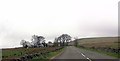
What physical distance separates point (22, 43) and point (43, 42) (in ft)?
44.1

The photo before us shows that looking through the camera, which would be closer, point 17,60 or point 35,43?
point 17,60

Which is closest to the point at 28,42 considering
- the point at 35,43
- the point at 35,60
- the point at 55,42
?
the point at 35,43

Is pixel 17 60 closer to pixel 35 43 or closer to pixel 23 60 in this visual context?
pixel 23 60

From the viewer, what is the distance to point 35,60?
90.4 ft

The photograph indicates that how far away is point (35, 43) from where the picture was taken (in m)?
184

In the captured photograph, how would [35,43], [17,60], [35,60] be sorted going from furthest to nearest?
[35,43], [35,60], [17,60]

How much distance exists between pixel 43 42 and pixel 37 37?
710 cm

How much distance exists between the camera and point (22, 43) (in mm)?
188125

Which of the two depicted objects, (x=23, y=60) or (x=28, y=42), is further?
(x=28, y=42)

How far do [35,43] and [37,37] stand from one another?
8.77m

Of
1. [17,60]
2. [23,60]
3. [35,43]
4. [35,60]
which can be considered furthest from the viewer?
[35,43]

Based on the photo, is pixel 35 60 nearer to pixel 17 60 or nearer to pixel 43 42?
pixel 17 60

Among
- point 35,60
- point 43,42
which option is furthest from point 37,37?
point 35,60

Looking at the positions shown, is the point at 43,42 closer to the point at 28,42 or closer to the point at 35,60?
the point at 28,42
